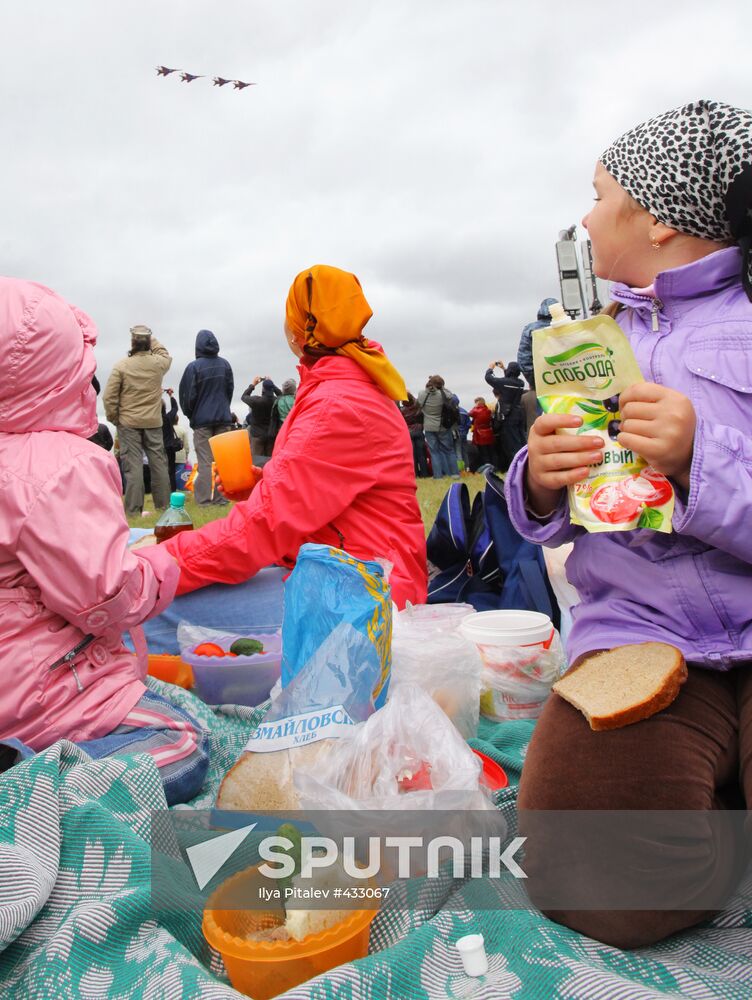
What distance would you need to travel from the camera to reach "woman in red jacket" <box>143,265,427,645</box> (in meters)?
2.65

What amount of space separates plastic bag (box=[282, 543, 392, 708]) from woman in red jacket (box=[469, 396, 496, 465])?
11.3 metres

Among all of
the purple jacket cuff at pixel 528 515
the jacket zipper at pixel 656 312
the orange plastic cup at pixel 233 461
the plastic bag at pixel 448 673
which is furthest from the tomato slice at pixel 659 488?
the orange plastic cup at pixel 233 461

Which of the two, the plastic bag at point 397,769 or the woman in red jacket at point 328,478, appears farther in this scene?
the woman in red jacket at point 328,478

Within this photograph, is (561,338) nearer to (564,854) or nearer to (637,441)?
(637,441)

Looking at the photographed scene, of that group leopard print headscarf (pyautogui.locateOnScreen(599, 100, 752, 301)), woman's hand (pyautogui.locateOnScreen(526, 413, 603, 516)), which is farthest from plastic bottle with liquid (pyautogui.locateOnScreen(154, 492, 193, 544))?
leopard print headscarf (pyautogui.locateOnScreen(599, 100, 752, 301))

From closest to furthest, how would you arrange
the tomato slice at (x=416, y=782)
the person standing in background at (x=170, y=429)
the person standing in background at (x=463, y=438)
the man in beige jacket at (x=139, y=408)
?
the tomato slice at (x=416, y=782) < the man in beige jacket at (x=139, y=408) < the person standing in background at (x=170, y=429) < the person standing in background at (x=463, y=438)

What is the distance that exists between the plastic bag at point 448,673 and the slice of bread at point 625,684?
2.13ft

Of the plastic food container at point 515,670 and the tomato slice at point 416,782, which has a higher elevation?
the tomato slice at point 416,782

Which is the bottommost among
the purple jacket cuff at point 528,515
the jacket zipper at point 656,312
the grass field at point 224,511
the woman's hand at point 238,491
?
the grass field at point 224,511

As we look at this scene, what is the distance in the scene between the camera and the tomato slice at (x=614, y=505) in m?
1.23

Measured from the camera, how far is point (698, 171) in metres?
1.40

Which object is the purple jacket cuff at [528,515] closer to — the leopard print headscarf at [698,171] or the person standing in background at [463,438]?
the leopard print headscarf at [698,171]

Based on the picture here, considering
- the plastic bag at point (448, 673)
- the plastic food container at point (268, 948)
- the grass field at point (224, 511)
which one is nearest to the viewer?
the plastic food container at point (268, 948)

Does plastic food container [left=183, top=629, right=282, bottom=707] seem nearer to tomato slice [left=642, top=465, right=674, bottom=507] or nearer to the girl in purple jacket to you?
the girl in purple jacket
